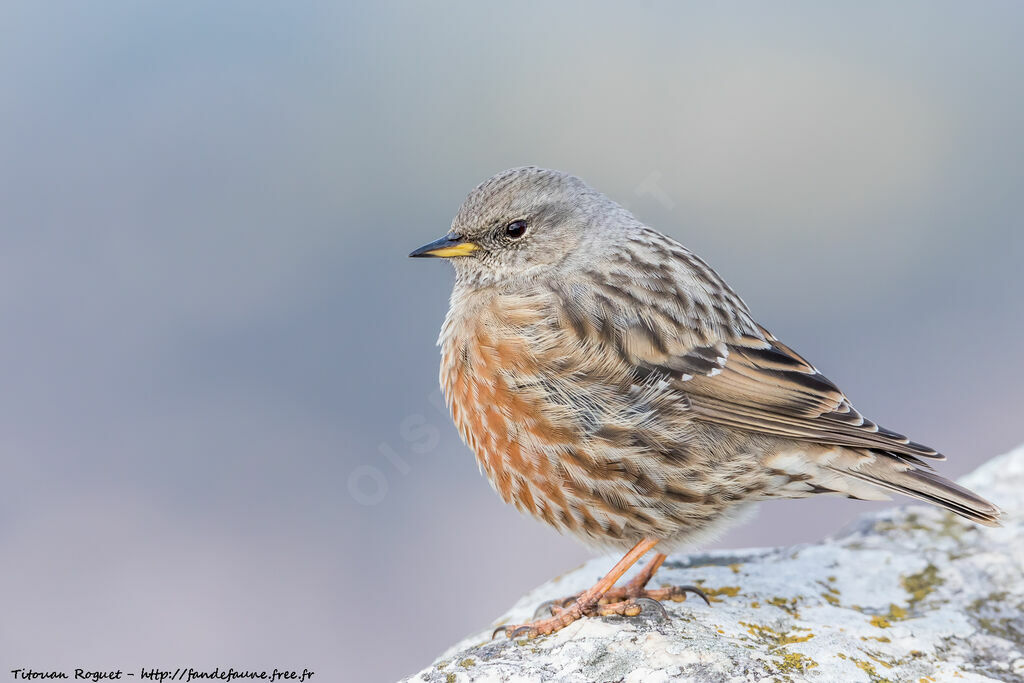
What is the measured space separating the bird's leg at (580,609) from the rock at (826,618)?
0.11 metres

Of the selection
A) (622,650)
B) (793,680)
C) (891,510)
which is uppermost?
(891,510)

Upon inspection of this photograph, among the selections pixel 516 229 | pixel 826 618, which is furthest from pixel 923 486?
pixel 516 229

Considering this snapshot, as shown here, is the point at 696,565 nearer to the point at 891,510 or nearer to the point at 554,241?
the point at 891,510

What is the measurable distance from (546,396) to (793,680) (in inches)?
59.8

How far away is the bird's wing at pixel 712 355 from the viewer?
4004mm

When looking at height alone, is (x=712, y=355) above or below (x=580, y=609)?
above

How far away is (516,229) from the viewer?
4.90 meters

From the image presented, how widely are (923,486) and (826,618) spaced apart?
71cm

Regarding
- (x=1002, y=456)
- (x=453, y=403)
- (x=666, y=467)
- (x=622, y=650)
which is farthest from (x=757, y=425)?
(x=1002, y=456)

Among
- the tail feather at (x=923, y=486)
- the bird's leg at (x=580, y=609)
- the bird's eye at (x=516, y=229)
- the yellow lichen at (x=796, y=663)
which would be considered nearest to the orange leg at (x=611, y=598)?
the bird's leg at (x=580, y=609)

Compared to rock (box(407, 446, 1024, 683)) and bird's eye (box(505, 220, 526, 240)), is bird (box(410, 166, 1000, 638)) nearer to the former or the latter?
rock (box(407, 446, 1024, 683))

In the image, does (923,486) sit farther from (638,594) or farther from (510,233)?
(510,233)

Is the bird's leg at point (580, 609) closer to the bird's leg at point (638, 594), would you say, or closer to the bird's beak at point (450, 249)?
the bird's leg at point (638, 594)

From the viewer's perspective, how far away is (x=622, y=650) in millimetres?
3484
